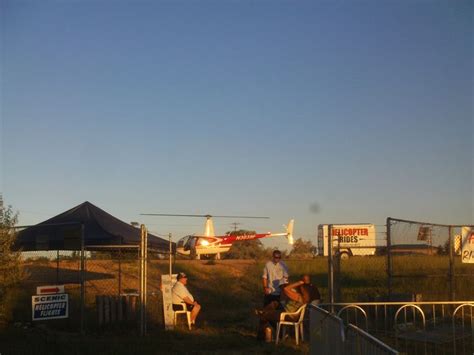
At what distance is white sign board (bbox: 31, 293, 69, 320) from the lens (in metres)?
13.3

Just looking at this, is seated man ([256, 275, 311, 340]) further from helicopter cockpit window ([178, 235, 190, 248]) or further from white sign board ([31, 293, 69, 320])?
helicopter cockpit window ([178, 235, 190, 248])

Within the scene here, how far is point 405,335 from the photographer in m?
10.5

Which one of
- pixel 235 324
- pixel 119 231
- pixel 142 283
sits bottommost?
pixel 235 324

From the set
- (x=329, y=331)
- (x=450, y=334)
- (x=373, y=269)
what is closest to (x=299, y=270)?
(x=373, y=269)

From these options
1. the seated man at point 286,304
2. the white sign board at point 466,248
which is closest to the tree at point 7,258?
the seated man at point 286,304

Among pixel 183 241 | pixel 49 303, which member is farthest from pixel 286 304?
pixel 183 241

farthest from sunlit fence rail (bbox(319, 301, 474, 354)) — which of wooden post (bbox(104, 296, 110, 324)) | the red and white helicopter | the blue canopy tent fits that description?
the red and white helicopter

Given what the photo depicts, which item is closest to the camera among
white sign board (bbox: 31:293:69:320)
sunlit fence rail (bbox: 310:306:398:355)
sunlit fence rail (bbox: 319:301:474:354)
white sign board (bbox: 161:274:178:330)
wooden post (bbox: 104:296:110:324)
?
sunlit fence rail (bbox: 310:306:398:355)

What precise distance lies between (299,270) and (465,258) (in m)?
17.7

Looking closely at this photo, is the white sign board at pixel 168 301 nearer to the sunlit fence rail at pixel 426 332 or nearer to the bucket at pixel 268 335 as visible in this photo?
the bucket at pixel 268 335

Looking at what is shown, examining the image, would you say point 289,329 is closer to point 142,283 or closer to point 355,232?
point 142,283

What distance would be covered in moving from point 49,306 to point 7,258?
158 centimetres

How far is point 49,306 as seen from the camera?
1350cm

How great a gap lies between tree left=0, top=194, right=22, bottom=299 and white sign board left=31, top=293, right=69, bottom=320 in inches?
36.7
